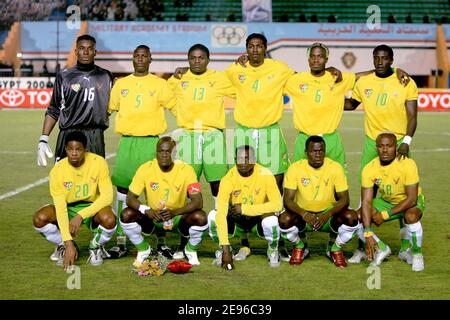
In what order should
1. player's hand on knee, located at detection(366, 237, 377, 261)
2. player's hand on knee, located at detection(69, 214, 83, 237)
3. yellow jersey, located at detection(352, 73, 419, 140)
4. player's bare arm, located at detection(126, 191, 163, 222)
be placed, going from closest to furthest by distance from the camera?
player's hand on knee, located at detection(366, 237, 377, 261), player's hand on knee, located at detection(69, 214, 83, 237), player's bare arm, located at detection(126, 191, 163, 222), yellow jersey, located at detection(352, 73, 419, 140)

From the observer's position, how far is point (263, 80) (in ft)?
28.2

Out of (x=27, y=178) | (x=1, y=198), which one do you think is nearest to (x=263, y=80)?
(x=1, y=198)

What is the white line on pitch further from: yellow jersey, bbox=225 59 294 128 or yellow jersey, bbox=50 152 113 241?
yellow jersey, bbox=225 59 294 128

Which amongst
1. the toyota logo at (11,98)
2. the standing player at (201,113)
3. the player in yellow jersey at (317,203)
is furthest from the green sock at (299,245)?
the toyota logo at (11,98)

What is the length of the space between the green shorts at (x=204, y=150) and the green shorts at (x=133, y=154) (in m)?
0.32

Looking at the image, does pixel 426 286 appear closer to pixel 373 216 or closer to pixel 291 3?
pixel 373 216

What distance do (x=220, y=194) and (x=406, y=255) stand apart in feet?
6.01

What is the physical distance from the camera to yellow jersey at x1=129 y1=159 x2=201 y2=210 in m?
7.98

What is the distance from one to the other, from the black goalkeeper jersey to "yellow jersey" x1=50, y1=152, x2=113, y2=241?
2.42 feet

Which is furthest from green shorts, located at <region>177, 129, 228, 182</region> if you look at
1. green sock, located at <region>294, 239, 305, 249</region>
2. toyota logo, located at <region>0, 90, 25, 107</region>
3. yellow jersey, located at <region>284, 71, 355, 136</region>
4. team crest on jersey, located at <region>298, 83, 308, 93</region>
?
toyota logo, located at <region>0, 90, 25, 107</region>

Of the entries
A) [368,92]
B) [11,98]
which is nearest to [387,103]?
[368,92]

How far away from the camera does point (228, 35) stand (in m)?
40.8

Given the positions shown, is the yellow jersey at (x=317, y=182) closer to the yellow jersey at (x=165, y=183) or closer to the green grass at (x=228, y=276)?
the green grass at (x=228, y=276)

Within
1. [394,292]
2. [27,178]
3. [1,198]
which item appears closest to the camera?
[394,292]
